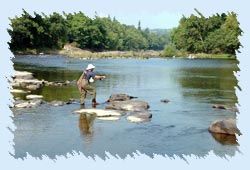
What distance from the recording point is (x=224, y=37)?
70125mm

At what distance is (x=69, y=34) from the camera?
226 ft

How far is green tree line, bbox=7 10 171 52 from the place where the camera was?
3645 cm

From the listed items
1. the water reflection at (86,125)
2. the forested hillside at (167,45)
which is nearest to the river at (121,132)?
the water reflection at (86,125)

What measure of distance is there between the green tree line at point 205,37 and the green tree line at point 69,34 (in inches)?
670

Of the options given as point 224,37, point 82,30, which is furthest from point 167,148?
point 82,30

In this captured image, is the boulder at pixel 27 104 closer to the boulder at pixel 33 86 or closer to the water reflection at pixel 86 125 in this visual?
the water reflection at pixel 86 125

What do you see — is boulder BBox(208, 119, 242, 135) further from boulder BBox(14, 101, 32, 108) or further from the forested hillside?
the forested hillside

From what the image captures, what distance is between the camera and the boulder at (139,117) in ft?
43.0

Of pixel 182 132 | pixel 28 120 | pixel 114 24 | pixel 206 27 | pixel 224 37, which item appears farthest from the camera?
pixel 114 24

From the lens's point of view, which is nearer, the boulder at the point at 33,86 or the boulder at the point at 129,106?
the boulder at the point at 129,106

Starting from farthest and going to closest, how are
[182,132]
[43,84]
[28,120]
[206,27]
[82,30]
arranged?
[82,30], [206,27], [43,84], [28,120], [182,132]

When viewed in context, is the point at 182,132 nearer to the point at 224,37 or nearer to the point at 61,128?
the point at 61,128

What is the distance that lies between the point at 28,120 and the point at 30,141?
2518 millimetres

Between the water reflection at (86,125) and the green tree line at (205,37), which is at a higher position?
the green tree line at (205,37)
